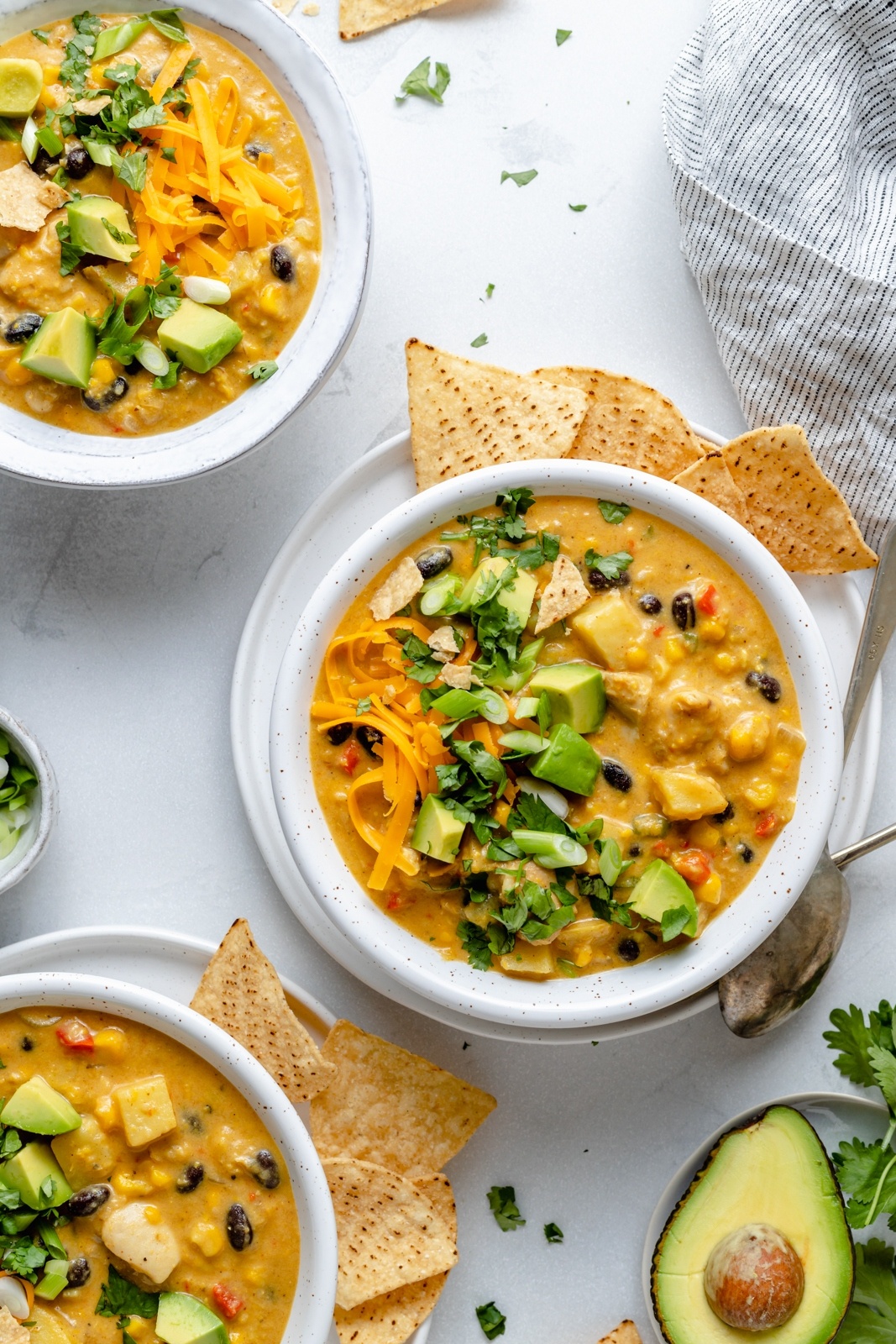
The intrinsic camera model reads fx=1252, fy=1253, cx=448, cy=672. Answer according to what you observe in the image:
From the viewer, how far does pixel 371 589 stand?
121 inches

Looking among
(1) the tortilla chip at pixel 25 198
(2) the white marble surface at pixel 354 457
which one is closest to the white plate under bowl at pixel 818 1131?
(2) the white marble surface at pixel 354 457

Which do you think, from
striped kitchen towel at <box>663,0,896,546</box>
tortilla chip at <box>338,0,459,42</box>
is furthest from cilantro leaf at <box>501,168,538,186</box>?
tortilla chip at <box>338,0,459,42</box>

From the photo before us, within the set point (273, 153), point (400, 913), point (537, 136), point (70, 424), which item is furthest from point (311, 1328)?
point (537, 136)

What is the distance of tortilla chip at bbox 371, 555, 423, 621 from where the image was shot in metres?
2.97

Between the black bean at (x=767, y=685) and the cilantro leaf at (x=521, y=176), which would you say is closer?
the black bean at (x=767, y=685)

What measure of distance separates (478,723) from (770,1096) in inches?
57.7

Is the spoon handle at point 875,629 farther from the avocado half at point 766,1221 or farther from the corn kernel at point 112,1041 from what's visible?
the corn kernel at point 112,1041

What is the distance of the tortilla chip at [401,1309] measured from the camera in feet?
10.5

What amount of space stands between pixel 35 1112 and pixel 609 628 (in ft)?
5.64

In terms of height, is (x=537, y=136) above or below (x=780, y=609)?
above

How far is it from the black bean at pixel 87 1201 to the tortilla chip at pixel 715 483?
2195 millimetres

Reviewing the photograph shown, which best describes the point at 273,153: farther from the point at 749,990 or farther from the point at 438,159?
the point at 749,990

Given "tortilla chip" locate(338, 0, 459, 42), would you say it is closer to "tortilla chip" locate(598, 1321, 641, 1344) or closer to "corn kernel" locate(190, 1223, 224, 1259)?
"corn kernel" locate(190, 1223, 224, 1259)

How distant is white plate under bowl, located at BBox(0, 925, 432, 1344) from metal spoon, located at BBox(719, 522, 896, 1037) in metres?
1.09
